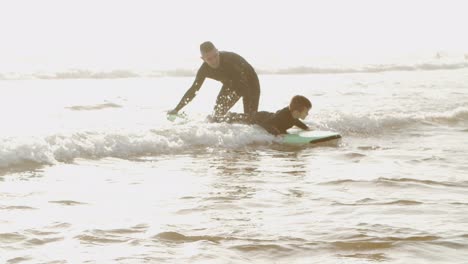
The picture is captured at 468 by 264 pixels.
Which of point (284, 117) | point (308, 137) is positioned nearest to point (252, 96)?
point (284, 117)

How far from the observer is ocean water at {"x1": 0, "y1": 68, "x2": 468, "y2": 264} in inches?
184

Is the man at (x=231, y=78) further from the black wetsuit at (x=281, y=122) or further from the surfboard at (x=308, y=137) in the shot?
the surfboard at (x=308, y=137)

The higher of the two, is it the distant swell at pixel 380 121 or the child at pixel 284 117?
the child at pixel 284 117

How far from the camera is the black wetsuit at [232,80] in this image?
1115 cm

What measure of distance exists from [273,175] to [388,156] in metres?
1.94

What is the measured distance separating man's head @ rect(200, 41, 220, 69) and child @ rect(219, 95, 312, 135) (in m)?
0.89

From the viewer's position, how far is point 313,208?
583cm

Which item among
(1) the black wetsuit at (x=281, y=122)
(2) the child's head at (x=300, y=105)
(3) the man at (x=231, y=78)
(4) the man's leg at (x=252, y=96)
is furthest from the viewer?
(4) the man's leg at (x=252, y=96)

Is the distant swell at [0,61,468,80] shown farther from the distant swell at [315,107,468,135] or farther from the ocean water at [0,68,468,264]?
the distant swell at [315,107,468,135]

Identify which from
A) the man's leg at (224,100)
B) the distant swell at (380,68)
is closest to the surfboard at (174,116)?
the man's leg at (224,100)

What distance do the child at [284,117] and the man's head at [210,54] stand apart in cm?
89

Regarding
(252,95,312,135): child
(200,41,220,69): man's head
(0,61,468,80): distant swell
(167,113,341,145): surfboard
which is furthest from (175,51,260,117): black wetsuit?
(0,61,468,80): distant swell

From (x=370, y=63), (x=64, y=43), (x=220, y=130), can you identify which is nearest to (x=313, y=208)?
(x=220, y=130)

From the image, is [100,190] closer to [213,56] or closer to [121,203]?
[121,203]
